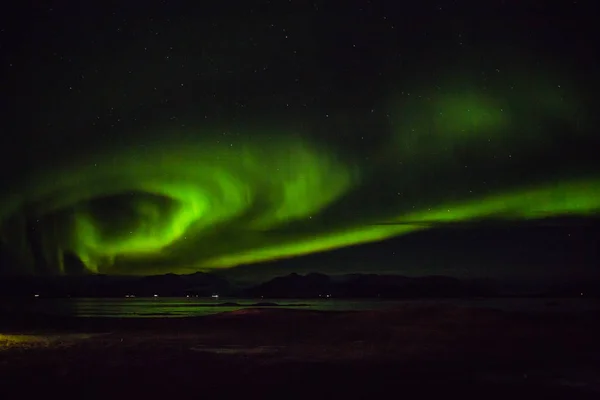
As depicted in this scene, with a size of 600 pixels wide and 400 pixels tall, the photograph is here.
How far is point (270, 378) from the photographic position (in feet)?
66.6

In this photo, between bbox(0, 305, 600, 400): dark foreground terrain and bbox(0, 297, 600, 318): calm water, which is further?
bbox(0, 297, 600, 318): calm water

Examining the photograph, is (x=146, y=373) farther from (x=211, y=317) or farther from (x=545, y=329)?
(x=211, y=317)

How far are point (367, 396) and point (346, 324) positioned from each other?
76.9ft

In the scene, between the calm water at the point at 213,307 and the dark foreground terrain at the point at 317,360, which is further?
the calm water at the point at 213,307

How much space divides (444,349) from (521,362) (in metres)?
4.34

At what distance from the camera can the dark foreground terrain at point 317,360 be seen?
18.3 meters

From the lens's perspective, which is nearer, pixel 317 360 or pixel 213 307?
pixel 317 360

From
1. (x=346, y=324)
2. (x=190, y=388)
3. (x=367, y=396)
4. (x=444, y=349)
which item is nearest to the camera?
(x=367, y=396)

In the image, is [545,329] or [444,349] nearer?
[444,349]

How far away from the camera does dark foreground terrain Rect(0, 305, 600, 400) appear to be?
59.9ft

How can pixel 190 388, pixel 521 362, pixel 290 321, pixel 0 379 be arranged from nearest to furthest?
1. pixel 190 388
2. pixel 0 379
3. pixel 521 362
4. pixel 290 321

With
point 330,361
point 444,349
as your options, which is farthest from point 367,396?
point 444,349

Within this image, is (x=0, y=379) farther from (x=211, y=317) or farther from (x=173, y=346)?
(x=211, y=317)

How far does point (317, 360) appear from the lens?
24828 millimetres
